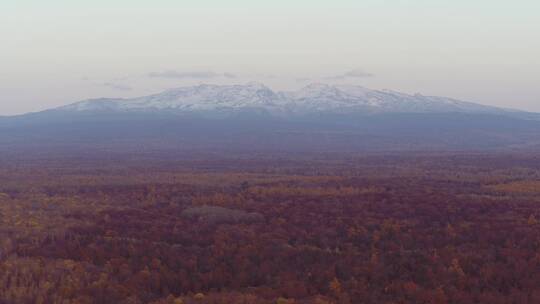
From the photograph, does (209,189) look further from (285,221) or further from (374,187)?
(285,221)

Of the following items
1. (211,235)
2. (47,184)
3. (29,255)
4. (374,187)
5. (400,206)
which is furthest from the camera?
(47,184)

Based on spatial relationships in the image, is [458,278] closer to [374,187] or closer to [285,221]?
[285,221]

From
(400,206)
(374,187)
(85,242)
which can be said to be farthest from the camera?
(374,187)

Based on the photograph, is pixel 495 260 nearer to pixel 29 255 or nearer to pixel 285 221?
pixel 285 221

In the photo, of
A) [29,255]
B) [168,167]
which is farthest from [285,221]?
[168,167]

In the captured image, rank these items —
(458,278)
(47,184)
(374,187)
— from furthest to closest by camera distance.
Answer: (47,184) < (374,187) < (458,278)

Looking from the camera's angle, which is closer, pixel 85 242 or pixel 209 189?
pixel 85 242

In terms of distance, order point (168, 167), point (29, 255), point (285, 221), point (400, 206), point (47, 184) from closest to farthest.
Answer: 1. point (29, 255)
2. point (285, 221)
3. point (400, 206)
4. point (47, 184)
5. point (168, 167)

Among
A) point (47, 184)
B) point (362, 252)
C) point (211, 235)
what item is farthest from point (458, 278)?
point (47, 184)

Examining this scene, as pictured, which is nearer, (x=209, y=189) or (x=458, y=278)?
(x=458, y=278)
